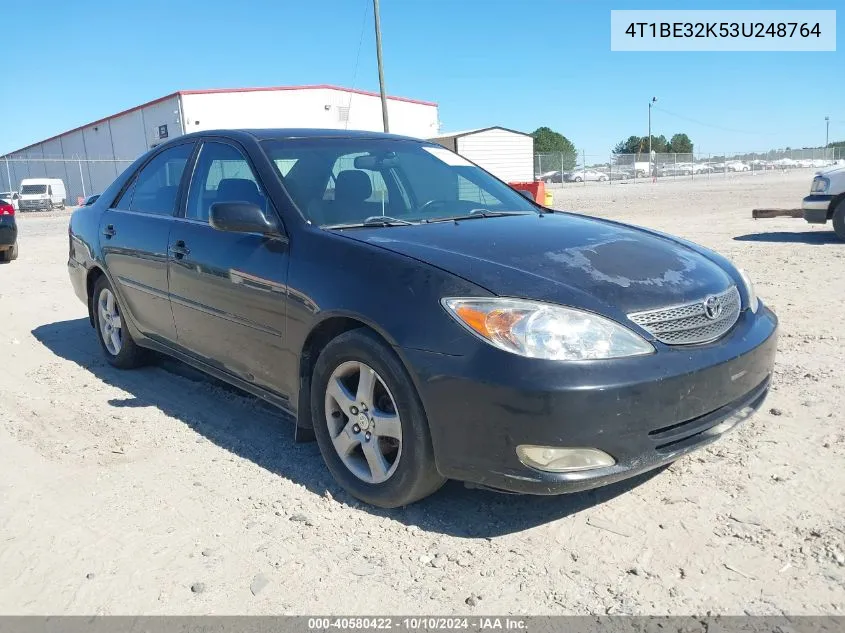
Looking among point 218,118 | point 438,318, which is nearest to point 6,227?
point 438,318

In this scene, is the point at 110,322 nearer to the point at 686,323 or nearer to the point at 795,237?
the point at 686,323

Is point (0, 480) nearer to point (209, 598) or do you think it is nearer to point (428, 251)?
point (209, 598)

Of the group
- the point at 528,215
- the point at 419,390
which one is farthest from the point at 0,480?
the point at 528,215

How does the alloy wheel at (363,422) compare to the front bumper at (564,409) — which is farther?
the alloy wheel at (363,422)

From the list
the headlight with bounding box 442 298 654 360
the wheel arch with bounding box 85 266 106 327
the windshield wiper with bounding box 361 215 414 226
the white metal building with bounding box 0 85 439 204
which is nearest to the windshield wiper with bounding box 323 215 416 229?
the windshield wiper with bounding box 361 215 414 226

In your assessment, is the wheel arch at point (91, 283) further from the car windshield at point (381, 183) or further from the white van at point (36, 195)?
the white van at point (36, 195)

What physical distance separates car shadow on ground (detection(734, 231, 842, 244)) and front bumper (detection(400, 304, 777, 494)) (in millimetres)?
9155

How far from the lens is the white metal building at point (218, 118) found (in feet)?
117

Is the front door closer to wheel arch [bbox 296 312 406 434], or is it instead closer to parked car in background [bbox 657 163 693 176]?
wheel arch [bbox 296 312 406 434]

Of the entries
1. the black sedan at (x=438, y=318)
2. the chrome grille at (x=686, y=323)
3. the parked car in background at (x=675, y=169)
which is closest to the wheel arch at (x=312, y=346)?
the black sedan at (x=438, y=318)

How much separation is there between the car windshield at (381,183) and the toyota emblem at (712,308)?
4.41 ft

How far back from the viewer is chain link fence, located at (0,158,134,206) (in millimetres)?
40875

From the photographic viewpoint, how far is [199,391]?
184 inches

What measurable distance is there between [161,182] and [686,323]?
3458mm
